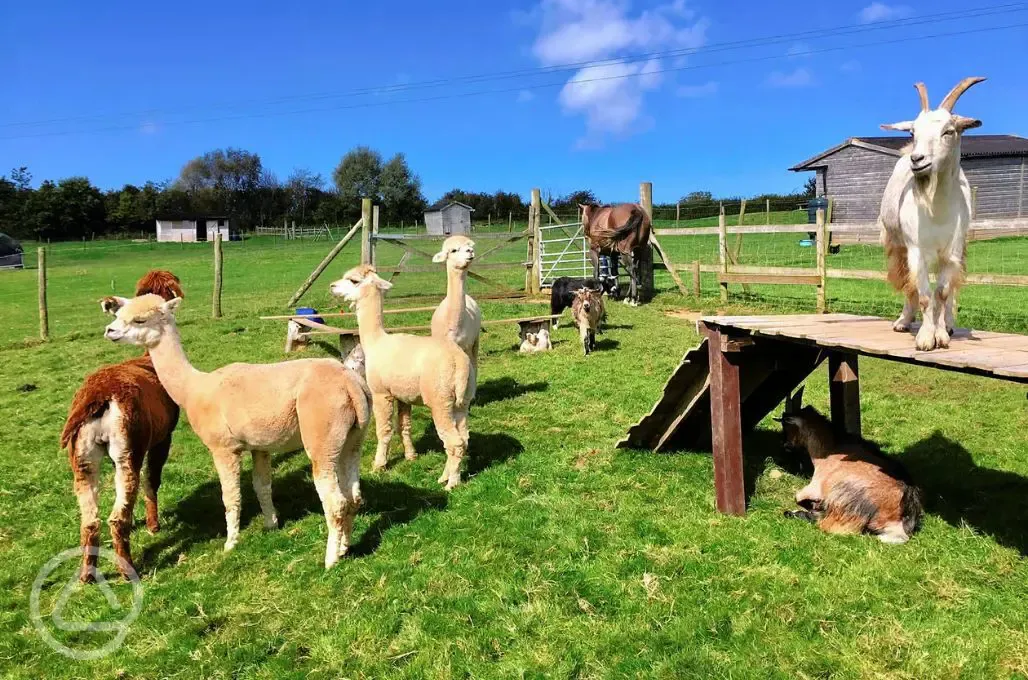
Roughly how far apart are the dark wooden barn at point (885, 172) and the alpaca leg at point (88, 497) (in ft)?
108

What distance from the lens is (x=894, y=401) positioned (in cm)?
869

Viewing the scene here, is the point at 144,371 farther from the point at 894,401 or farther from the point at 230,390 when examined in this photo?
the point at 894,401

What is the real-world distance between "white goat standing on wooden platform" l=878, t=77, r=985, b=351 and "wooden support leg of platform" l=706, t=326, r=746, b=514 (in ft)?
4.55

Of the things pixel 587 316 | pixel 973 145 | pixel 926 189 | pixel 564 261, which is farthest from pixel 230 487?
pixel 973 145

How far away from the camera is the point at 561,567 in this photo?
4.77 m

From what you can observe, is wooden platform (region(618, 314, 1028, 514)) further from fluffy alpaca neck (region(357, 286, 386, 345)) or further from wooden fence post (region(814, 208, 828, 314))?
wooden fence post (region(814, 208, 828, 314))

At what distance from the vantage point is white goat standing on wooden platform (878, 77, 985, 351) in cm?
432

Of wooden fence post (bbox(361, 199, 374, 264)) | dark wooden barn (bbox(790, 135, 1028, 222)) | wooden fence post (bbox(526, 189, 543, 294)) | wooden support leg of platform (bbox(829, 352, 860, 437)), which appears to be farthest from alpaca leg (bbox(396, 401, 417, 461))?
dark wooden barn (bbox(790, 135, 1028, 222))

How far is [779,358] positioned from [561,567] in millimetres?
2825

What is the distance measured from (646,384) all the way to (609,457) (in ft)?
10.5

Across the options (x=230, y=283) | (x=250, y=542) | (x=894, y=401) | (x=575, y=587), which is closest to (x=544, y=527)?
(x=575, y=587)

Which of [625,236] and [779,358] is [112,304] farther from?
[625,236]

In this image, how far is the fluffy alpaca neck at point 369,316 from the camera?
7199mm

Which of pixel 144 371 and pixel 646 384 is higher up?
pixel 144 371
